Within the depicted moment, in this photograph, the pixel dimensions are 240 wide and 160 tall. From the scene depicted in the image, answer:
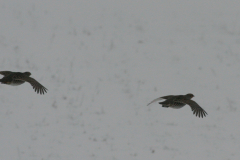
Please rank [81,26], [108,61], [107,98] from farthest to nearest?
[81,26] → [108,61] → [107,98]

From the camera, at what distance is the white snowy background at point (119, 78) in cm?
1119

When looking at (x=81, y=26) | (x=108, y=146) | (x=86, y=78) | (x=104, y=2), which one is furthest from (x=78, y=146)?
(x=104, y=2)

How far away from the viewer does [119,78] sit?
1393 centimetres

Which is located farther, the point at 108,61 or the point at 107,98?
the point at 108,61

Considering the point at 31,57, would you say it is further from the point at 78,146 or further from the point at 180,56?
the point at 180,56

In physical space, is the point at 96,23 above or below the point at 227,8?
below

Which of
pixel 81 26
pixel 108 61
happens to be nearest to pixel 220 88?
pixel 108 61

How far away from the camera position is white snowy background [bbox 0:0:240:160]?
11.2 meters

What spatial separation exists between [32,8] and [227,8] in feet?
29.5

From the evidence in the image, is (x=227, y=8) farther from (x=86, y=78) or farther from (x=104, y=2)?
(x=86, y=78)

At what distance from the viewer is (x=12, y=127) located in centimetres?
1118

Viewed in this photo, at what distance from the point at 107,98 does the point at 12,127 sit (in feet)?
10.1

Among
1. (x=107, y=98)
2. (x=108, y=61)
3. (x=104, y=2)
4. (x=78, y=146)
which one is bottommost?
(x=78, y=146)

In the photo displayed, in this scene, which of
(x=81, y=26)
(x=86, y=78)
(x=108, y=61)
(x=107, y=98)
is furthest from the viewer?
(x=81, y=26)
